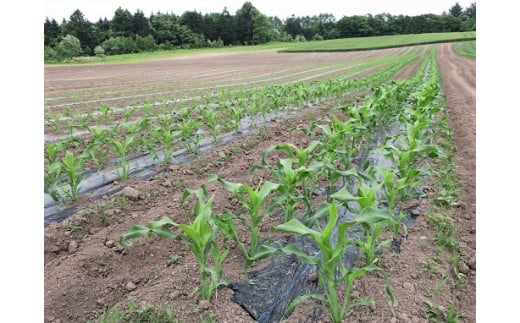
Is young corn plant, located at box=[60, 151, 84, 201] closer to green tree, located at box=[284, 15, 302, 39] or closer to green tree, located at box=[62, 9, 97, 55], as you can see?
green tree, located at box=[62, 9, 97, 55]

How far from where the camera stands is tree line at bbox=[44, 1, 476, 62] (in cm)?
3847

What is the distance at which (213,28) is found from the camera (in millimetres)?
51438

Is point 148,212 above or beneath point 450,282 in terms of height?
above

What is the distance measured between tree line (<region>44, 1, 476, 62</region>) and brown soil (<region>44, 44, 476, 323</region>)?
36170 millimetres

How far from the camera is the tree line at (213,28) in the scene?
126 ft

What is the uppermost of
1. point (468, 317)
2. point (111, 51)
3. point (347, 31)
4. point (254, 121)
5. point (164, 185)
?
point (347, 31)

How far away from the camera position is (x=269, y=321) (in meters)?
2.03

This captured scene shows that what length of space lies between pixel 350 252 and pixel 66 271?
6.10ft

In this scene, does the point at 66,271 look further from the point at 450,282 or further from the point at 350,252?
the point at 450,282

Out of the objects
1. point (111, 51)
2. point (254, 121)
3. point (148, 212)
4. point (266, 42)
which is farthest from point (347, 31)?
point (148, 212)

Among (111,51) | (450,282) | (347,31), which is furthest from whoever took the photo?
(347,31)

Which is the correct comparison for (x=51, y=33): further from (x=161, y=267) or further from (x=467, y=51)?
(x=161, y=267)

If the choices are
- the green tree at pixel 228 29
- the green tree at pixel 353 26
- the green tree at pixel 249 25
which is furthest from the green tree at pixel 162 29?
the green tree at pixel 353 26

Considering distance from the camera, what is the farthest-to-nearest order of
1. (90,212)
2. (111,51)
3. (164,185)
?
(111,51), (164,185), (90,212)
